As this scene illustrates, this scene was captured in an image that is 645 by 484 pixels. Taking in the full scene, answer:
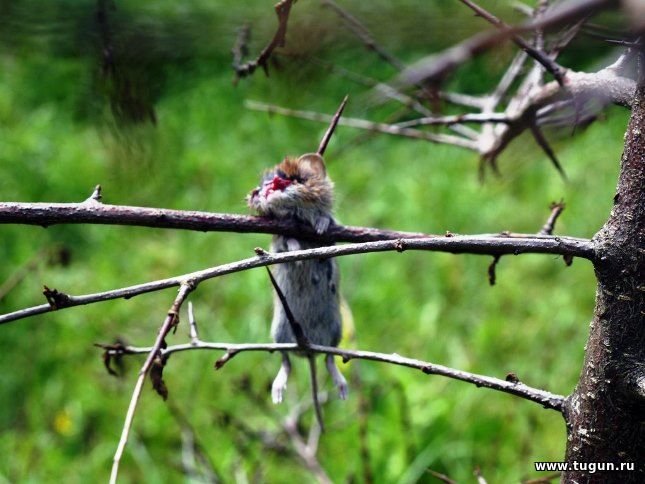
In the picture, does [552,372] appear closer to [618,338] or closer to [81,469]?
[81,469]

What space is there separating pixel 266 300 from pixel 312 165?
213 cm

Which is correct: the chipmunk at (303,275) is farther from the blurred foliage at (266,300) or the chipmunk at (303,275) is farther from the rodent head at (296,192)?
the blurred foliage at (266,300)

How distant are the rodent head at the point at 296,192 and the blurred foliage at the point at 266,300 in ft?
0.92

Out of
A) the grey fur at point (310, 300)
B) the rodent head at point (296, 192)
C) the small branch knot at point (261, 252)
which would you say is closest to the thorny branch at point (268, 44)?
the small branch knot at point (261, 252)

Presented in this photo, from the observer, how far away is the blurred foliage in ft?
10.6

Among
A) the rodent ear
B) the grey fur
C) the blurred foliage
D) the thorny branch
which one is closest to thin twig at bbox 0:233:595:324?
the thorny branch

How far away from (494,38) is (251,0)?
2.70 feet

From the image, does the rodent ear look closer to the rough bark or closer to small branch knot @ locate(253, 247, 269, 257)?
small branch knot @ locate(253, 247, 269, 257)

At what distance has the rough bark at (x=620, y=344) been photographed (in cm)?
115

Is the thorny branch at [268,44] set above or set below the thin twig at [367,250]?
above

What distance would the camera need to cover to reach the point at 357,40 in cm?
105

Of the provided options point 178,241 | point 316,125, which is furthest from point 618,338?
point 316,125

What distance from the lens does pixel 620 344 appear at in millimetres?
1187

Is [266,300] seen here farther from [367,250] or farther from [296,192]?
[367,250]
